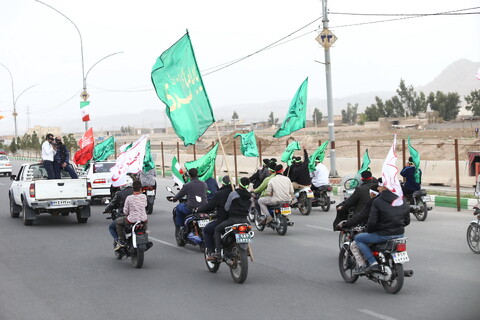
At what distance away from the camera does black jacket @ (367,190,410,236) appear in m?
8.77

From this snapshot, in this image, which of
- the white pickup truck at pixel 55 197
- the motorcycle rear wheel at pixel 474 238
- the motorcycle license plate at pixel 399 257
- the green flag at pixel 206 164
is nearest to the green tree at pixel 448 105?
the white pickup truck at pixel 55 197

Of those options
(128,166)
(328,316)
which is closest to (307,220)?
(128,166)

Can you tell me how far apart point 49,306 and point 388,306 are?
4329 mm

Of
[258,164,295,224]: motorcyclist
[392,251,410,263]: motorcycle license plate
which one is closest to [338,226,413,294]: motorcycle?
[392,251,410,263]: motorcycle license plate

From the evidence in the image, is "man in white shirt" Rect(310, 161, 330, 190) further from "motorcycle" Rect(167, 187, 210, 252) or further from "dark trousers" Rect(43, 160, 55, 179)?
"dark trousers" Rect(43, 160, 55, 179)

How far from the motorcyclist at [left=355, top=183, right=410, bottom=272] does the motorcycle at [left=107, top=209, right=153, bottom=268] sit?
3.80 meters

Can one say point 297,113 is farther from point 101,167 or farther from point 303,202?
point 101,167

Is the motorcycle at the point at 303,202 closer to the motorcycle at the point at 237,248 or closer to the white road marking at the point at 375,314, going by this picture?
the motorcycle at the point at 237,248

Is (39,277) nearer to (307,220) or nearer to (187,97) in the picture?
(187,97)

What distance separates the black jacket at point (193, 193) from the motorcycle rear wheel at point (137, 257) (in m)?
1.49

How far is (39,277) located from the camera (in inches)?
416

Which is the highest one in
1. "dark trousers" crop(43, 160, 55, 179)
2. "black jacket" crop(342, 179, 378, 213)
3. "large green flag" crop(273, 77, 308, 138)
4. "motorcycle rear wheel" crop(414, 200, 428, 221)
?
"large green flag" crop(273, 77, 308, 138)

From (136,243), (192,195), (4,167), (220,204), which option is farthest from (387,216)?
(4,167)

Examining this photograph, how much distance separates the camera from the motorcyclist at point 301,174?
58.1 feet
